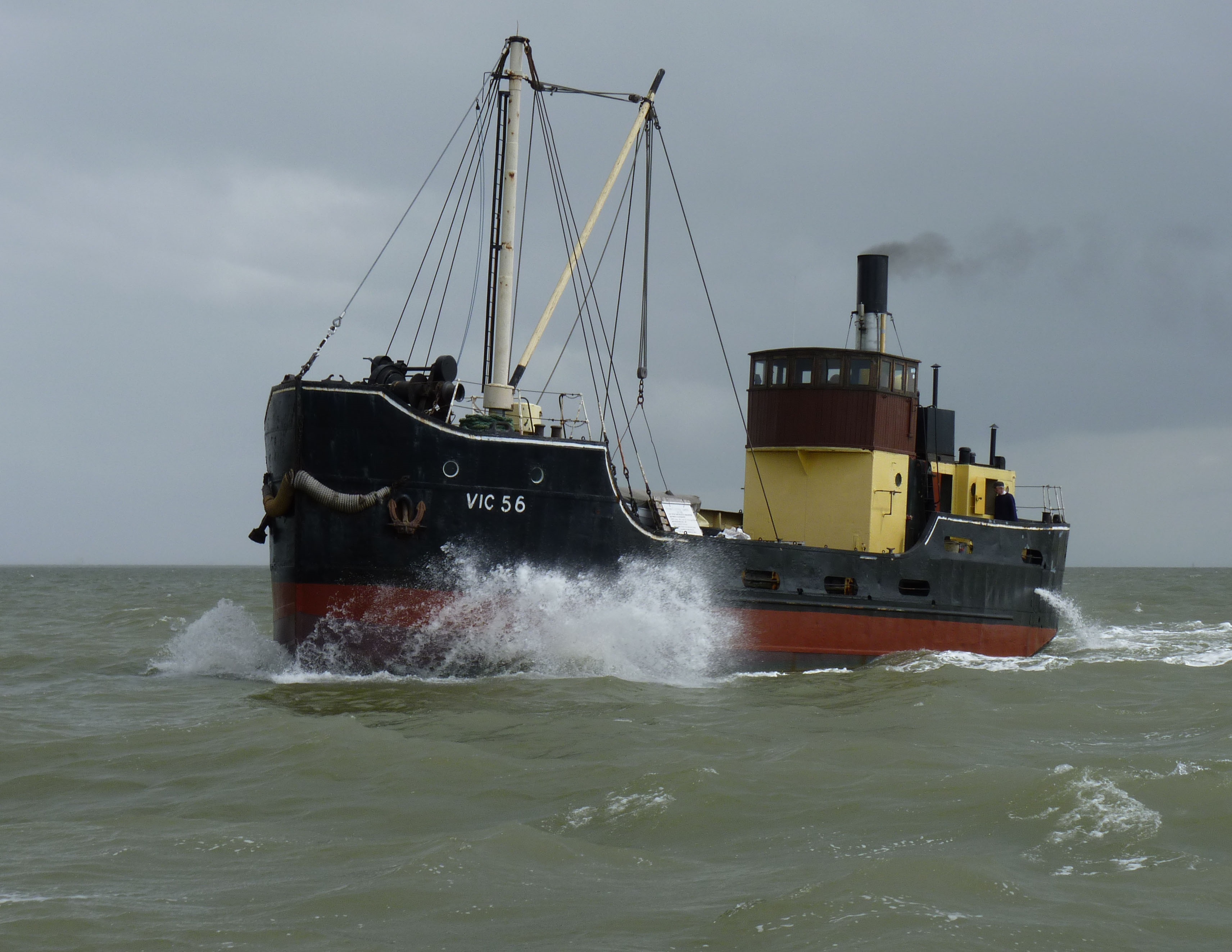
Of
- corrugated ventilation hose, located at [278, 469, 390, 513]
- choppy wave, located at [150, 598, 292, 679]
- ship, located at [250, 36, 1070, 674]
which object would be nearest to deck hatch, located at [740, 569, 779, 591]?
ship, located at [250, 36, 1070, 674]

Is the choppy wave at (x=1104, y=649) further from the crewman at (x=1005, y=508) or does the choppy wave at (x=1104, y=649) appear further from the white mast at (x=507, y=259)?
the white mast at (x=507, y=259)

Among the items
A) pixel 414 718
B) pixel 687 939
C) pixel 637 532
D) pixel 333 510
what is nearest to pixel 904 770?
pixel 687 939

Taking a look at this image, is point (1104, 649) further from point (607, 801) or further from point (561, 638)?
point (607, 801)

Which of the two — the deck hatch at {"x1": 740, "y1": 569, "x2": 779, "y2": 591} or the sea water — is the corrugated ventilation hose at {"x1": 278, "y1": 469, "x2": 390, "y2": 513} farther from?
the deck hatch at {"x1": 740, "y1": 569, "x2": 779, "y2": 591}

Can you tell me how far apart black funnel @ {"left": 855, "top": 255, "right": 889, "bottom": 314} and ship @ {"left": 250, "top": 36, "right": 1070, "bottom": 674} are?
1.6 inches

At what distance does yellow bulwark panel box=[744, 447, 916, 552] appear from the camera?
64.3ft

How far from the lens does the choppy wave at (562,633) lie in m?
15.6

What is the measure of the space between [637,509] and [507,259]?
401cm

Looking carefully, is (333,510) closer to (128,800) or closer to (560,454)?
(560,454)

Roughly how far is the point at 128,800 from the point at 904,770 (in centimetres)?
604

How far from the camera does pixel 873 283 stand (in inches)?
853

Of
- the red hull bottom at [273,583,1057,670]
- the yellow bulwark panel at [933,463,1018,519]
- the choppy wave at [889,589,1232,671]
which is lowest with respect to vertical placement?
the choppy wave at [889,589,1232,671]

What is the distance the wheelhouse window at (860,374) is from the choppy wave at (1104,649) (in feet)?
14.4

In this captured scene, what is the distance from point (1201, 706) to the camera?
14.0m
